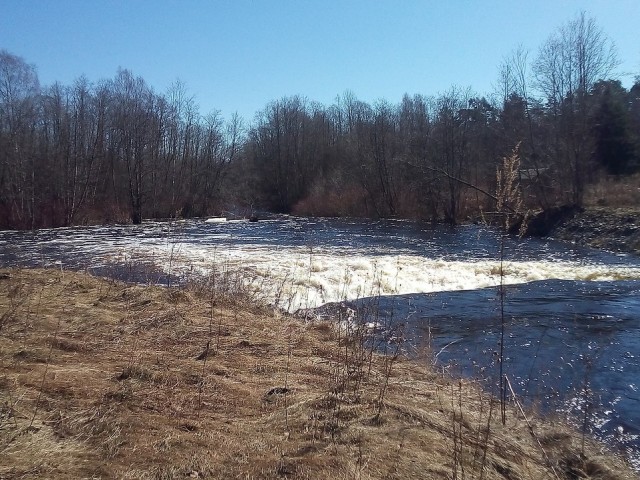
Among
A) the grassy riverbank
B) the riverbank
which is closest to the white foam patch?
the grassy riverbank

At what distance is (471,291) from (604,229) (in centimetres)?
1376

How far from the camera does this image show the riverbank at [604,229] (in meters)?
21.9

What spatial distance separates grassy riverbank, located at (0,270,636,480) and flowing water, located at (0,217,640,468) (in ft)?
2.79

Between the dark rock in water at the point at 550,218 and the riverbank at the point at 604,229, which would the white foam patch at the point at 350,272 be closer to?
the riverbank at the point at 604,229

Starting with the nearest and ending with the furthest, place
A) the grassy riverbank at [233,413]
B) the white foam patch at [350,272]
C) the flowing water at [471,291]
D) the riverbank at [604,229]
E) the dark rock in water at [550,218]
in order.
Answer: the grassy riverbank at [233,413] < the flowing water at [471,291] < the white foam patch at [350,272] < the riverbank at [604,229] < the dark rock in water at [550,218]

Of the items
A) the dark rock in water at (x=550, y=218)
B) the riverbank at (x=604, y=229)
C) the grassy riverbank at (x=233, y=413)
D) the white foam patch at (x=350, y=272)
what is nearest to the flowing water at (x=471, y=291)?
the white foam patch at (x=350, y=272)

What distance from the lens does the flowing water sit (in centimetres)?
701

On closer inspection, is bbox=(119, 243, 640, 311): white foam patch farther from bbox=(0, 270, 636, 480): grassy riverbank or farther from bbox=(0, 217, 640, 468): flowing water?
bbox=(0, 270, 636, 480): grassy riverbank

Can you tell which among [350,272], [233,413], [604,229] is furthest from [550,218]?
[233,413]

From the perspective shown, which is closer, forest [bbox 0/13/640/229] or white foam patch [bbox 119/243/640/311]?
white foam patch [bbox 119/243/640/311]

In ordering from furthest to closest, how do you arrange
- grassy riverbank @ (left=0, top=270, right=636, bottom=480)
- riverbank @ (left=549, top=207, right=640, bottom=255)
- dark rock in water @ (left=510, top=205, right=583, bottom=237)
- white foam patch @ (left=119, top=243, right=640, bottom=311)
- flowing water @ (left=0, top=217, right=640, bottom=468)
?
dark rock in water @ (left=510, top=205, right=583, bottom=237) < riverbank @ (left=549, top=207, right=640, bottom=255) < white foam patch @ (left=119, top=243, right=640, bottom=311) < flowing water @ (left=0, top=217, right=640, bottom=468) < grassy riverbank @ (left=0, top=270, right=636, bottom=480)

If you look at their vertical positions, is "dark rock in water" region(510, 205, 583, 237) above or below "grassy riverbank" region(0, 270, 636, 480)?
above

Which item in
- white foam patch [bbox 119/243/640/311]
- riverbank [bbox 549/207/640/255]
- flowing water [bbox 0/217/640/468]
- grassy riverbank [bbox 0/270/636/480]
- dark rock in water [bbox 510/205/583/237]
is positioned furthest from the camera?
dark rock in water [bbox 510/205/583/237]

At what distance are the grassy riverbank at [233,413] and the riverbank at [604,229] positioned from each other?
706 inches
